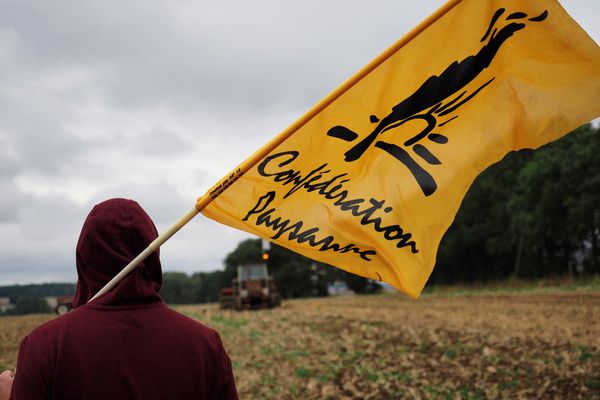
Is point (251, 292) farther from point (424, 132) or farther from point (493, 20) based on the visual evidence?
point (493, 20)

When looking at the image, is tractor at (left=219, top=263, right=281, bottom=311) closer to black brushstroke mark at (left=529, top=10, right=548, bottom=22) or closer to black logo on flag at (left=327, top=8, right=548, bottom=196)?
black logo on flag at (left=327, top=8, right=548, bottom=196)

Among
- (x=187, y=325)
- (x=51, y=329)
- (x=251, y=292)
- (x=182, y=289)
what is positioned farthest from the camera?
(x=182, y=289)

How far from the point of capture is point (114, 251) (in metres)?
2.24

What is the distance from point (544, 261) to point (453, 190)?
51.4 meters

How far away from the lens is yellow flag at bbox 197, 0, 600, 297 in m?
3.24

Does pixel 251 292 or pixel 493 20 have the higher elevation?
pixel 493 20

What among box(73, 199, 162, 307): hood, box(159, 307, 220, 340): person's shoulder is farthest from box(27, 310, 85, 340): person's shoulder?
box(159, 307, 220, 340): person's shoulder

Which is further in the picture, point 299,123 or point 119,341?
point 299,123

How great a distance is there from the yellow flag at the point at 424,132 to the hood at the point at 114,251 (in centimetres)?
94

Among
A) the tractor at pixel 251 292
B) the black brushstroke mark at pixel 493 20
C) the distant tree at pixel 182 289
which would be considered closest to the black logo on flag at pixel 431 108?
the black brushstroke mark at pixel 493 20

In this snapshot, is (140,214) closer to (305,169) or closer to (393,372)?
(305,169)

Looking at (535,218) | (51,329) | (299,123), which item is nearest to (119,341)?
(51,329)

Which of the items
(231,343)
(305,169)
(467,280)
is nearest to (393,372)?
(231,343)

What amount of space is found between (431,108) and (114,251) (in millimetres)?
2031
